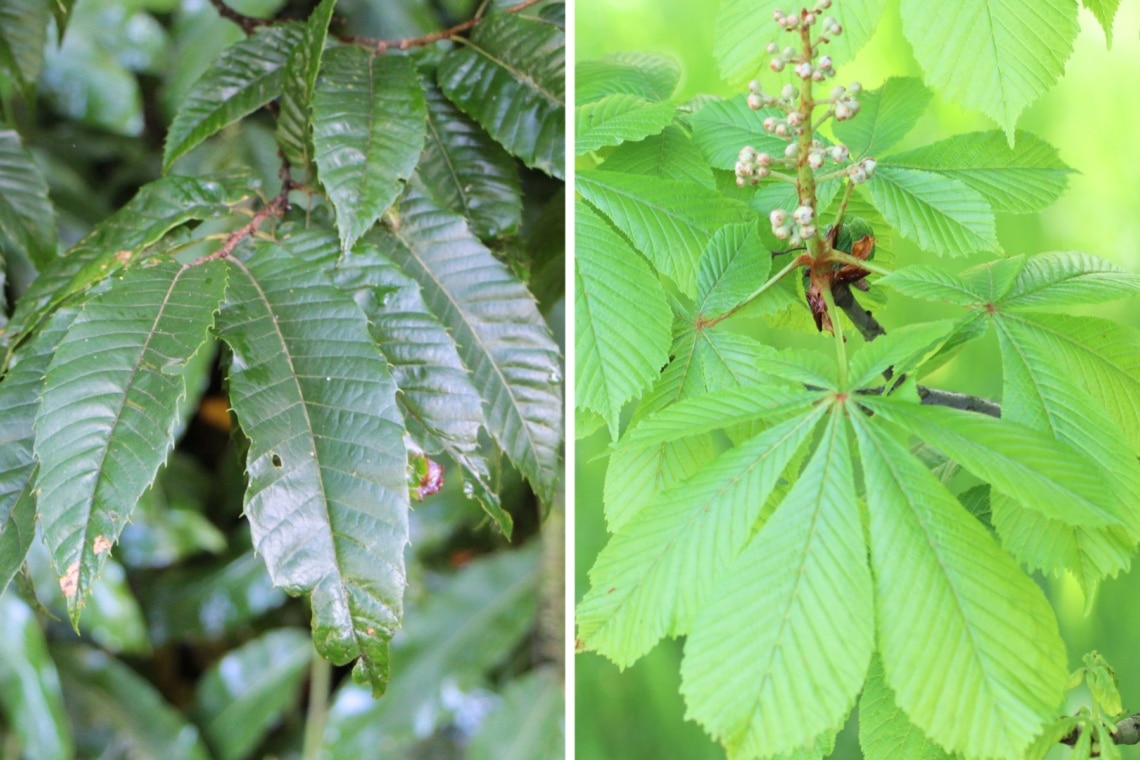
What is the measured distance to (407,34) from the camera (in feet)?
2.67

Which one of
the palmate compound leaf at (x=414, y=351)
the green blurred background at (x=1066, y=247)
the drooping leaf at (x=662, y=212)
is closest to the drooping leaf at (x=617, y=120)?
the drooping leaf at (x=662, y=212)

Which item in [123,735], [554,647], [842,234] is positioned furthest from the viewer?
[554,647]

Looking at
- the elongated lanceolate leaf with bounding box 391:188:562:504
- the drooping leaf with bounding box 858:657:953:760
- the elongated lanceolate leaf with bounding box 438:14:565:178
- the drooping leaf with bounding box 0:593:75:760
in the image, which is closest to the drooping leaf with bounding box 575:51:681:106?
the elongated lanceolate leaf with bounding box 438:14:565:178

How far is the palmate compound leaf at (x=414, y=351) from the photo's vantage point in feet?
1.67

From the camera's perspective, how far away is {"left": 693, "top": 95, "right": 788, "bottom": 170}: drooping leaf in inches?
22.2

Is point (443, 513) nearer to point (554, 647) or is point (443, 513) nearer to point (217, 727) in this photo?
point (554, 647)

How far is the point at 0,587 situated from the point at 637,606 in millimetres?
283

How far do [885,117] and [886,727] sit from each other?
0.35 meters

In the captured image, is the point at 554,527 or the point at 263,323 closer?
the point at 263,323

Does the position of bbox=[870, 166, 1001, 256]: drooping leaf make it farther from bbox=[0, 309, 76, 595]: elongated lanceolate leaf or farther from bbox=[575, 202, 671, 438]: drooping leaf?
bbox=[0, 309, 76, 595]: elongated lanceolate leaf

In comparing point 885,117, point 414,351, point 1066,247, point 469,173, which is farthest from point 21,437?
point 1066,247

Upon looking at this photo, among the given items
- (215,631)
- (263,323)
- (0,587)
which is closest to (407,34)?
(263,323)

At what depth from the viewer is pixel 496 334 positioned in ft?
1.84

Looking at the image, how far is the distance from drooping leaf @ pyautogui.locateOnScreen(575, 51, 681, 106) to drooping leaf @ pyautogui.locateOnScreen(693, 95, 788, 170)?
38 mm
